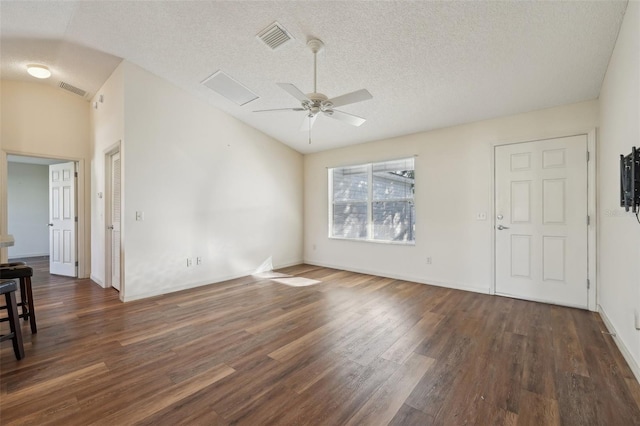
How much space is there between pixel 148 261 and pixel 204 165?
5.60ft

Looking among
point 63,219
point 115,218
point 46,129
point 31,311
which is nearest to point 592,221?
point 31,311

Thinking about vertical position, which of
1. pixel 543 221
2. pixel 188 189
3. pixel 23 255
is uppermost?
pixel 188 189

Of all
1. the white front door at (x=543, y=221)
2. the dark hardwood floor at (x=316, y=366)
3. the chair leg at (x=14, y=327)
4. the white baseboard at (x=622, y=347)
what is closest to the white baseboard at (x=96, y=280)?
the dark hardwood floor at (x=316, y=366)

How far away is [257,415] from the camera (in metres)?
1.65

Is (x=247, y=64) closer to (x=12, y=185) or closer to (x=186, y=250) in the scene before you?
(x=186, y=250)

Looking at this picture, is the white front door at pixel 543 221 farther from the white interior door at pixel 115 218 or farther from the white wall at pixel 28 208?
the white wall at pixel 28 208

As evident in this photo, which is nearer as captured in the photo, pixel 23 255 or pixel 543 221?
pixel 543 221

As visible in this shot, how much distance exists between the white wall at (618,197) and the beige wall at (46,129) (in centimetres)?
726

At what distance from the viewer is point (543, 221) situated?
3.67 meters

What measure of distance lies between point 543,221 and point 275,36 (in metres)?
4.03

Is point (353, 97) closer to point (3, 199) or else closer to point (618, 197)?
point (618, 197)

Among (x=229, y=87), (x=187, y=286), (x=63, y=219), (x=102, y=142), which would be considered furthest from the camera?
(x=63, y=219)

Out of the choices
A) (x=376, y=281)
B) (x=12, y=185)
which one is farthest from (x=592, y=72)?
(x=12, y=185)

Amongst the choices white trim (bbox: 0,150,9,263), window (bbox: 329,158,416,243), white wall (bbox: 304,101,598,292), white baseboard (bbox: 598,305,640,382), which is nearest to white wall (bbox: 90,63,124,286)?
white trim (bbox: 0,150,9,263)
